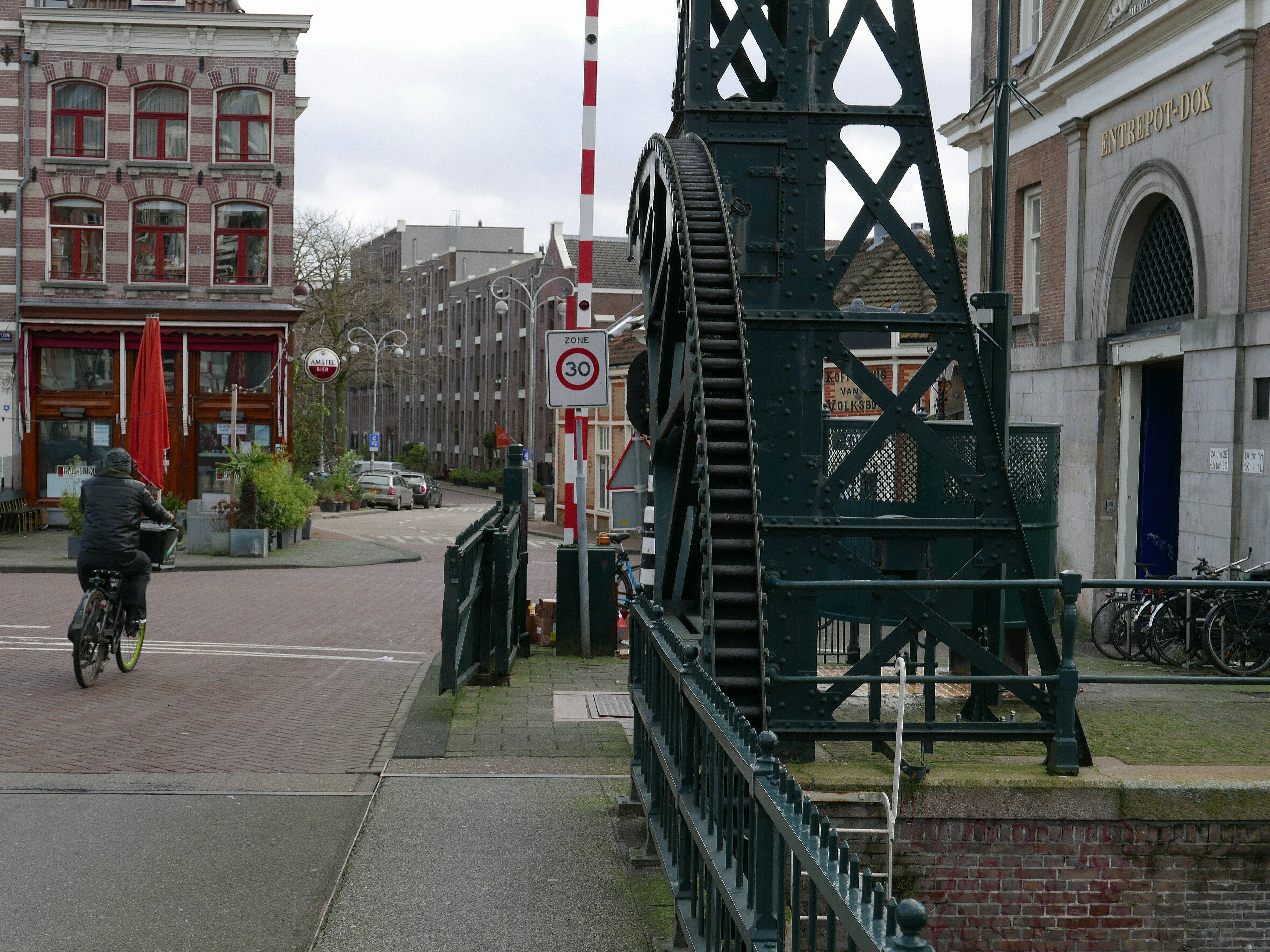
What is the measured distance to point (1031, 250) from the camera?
784 inches

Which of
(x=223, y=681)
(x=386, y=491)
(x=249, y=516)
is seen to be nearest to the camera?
(x=223, y=681)

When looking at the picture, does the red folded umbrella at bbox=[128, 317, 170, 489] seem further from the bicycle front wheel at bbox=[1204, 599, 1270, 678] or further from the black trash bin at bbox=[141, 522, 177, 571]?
the bicycle front wheel at bbox=[1204, 599, 1270, 678]

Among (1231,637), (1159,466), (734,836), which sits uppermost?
(1159,466)

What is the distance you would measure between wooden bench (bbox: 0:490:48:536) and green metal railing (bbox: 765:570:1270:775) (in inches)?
1049

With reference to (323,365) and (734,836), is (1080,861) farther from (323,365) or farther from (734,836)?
(323,365)

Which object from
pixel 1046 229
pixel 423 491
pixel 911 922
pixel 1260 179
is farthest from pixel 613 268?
pixel 911 922

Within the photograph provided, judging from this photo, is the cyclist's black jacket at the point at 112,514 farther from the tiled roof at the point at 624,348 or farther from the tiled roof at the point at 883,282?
the tiled roof at the point at 624,348

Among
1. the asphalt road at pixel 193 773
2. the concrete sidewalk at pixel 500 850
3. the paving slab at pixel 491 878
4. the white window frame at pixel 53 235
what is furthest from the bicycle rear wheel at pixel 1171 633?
the white window frame at pixel 53 235

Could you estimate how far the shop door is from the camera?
1680cm

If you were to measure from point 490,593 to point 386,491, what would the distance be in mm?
44965

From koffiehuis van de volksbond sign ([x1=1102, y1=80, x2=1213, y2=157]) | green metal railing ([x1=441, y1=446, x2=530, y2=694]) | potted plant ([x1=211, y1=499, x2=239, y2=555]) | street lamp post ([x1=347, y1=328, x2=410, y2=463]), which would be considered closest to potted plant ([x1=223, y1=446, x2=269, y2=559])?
potted plant ([x1=211, y1=499, x2=239, y2=555])

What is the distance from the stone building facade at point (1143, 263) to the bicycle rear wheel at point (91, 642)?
1081cm

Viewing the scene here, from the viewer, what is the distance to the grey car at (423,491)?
189 feet

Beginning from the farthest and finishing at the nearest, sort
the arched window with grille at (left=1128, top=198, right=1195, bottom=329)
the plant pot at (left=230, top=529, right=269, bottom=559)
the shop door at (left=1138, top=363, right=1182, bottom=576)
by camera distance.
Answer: the plant pot at (left=230, top=529, right=269, bottom=559) → the shop door at (left=1138, top=363, right=1182, bottom=576) → the arched window with grille at (left=1128, top=198, right=1195, bottom=329)
